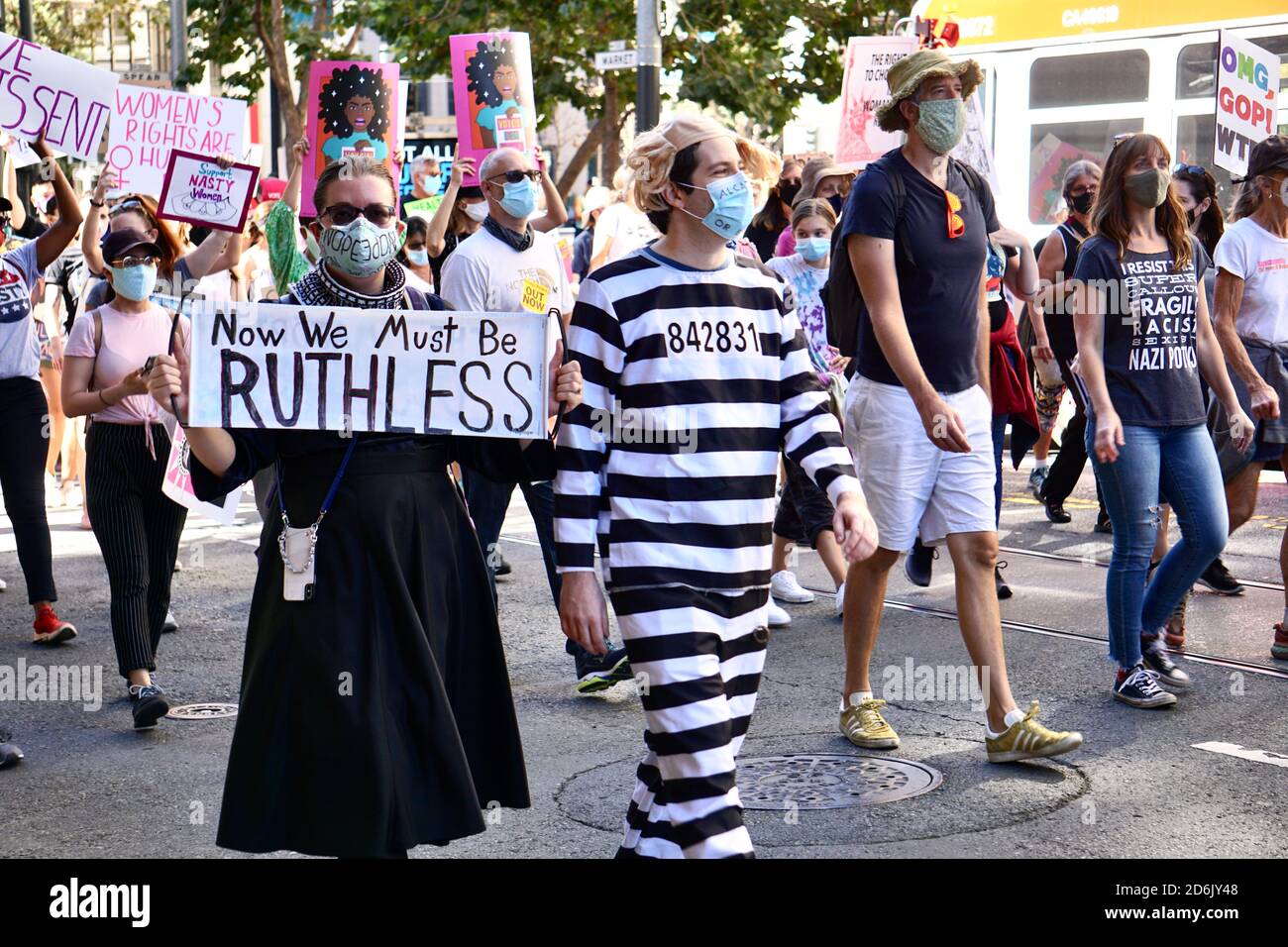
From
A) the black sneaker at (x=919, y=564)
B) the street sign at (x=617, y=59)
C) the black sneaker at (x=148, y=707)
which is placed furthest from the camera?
the street sign at (x=617, y=59)

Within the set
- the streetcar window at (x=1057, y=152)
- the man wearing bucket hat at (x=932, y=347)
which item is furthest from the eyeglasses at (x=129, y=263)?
the streetcar window at (x=1057, y=152)

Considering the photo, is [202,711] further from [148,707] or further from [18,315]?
[18,315]

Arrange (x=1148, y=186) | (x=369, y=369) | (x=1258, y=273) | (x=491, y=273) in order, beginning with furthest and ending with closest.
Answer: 1. (x=1258, y=273)
2. (x=491, y=273)
3. (x=1148, y=186)
4. (x=369, y=369)

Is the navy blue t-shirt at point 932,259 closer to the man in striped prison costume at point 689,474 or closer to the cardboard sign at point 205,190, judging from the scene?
the man in striped prison costume at point 689,474

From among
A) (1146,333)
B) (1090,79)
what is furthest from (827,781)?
(1090,79)

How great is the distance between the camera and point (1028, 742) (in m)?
5.52

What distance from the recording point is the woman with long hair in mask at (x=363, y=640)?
12.2 feet

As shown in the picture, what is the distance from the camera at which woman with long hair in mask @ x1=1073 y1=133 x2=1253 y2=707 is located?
623 cm

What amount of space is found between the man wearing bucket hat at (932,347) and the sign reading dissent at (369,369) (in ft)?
5.80

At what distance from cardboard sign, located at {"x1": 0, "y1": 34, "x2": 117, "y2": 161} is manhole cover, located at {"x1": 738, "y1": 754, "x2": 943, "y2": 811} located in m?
4.07

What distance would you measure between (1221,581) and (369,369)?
5657 mm

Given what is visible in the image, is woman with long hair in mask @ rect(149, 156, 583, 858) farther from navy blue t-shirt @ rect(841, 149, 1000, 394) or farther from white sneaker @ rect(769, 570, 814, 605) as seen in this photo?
white sneaker @ rect(769, 570, 814, 605)

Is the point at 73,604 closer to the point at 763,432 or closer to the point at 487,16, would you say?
the point at 763,432

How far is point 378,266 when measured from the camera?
400 centimetres
